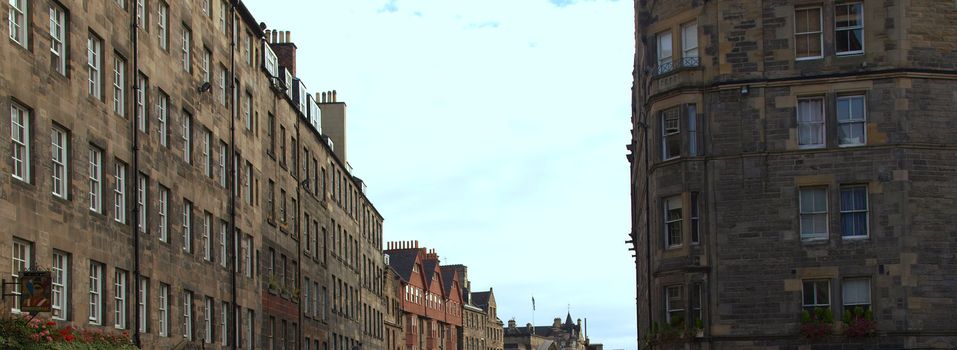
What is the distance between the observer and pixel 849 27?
39344 millimetres

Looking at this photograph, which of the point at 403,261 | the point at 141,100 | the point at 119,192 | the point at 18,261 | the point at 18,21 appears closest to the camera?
the point at 18,261

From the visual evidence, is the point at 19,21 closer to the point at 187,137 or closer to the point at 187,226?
the point at 187,137

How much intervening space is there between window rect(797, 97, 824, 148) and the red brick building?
219 feet

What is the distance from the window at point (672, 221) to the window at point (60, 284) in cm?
1855

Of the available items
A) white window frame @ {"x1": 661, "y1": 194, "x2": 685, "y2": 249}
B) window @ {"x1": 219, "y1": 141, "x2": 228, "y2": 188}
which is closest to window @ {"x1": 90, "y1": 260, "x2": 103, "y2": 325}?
window @ {"x1": 219, "y1": 141, "x2": 228, "y2": 188}

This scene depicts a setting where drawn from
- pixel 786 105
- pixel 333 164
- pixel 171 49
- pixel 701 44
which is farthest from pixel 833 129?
pixel 333 164

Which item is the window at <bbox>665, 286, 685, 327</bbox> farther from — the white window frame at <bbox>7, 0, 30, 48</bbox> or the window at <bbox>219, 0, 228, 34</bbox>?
the white window frame at <bbox>7, 0, 30, 48</bbox>

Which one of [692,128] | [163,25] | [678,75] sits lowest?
[692,128]

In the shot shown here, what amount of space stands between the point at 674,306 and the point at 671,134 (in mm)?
5295

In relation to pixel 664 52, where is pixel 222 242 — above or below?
below

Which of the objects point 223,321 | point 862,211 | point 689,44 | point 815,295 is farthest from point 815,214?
point 223,321

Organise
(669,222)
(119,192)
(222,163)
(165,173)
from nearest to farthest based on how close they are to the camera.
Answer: (119,192), (165,173), (669,222), (222,163)

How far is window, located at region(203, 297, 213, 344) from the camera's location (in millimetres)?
42438

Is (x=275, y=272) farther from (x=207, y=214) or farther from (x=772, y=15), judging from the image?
(x=772, y=15)
